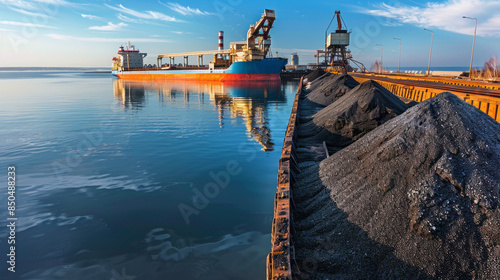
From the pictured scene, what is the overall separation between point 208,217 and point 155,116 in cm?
1675

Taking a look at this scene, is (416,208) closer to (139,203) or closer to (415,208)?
(415,208)

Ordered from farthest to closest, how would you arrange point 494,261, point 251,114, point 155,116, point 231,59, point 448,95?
point 231,59 < point 251,114 < point 155,116 < point 448,95 < point 494,261

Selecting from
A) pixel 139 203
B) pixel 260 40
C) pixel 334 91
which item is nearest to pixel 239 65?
pixel 260 40

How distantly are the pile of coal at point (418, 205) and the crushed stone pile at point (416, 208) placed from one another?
0.03ft

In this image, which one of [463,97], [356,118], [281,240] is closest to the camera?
[281,240]

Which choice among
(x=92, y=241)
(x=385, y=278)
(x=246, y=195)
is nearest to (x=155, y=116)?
(x=246, y=195)

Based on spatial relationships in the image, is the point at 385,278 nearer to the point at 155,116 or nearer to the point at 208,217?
the point at 208,217

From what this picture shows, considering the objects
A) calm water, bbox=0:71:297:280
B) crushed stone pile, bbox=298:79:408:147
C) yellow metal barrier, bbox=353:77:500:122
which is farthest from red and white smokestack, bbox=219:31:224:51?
crushed stone pile, bbox=298:79:408:147

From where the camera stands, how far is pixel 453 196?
3.63 m

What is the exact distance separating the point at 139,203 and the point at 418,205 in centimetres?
618

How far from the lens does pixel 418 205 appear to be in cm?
365

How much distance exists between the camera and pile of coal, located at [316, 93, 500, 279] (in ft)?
11.0

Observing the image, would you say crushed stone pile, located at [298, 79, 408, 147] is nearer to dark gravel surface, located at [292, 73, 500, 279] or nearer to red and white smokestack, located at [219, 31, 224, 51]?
dark gravel surface, located at [292, 73, 500, 279]

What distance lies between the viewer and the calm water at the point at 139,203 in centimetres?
530
